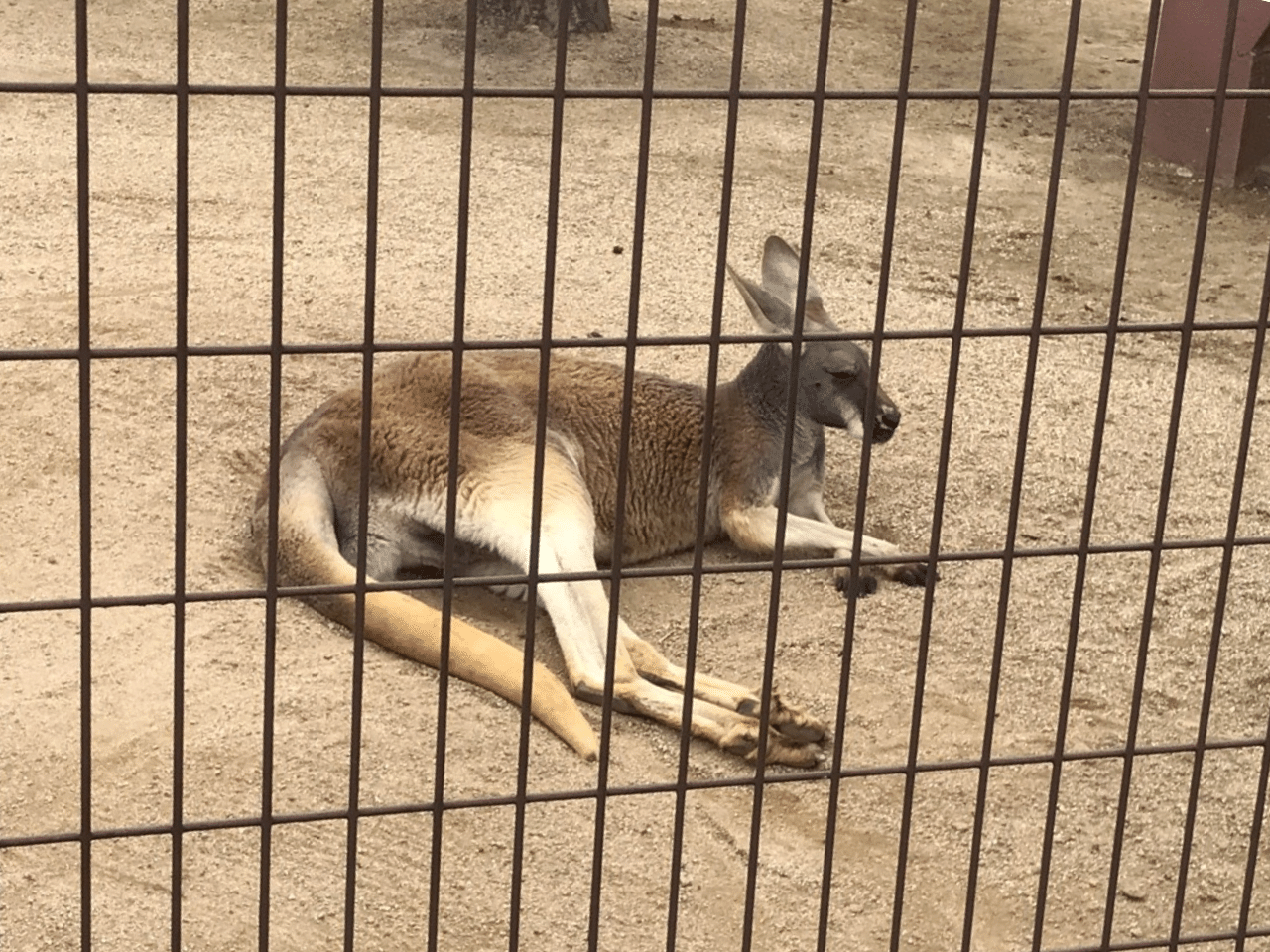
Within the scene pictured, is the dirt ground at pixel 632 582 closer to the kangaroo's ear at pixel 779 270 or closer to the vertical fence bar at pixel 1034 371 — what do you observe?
the vertical fence bar at pixel 1034 371

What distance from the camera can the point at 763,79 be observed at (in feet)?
28.8

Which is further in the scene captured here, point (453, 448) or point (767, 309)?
point (767, 309)

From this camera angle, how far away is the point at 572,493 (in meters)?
4.43

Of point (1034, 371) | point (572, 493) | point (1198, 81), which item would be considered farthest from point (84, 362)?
point (1198, 81)

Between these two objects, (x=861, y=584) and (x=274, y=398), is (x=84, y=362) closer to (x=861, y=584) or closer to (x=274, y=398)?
(x=274, y=398)

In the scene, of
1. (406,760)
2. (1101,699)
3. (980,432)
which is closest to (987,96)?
(406,760)

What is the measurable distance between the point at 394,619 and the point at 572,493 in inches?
26.8

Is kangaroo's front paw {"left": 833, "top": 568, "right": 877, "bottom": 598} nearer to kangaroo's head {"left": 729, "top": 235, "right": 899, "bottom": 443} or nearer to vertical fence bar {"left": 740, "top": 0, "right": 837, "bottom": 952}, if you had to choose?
kangaroo's head {"left": 729, "top": 235, "right": 899, "bottom": 443}

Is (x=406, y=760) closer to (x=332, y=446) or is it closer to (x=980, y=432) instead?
(x=332, y=446)

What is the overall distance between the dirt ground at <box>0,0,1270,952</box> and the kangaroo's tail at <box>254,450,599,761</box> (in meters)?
0.05

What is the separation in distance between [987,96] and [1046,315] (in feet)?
13.8

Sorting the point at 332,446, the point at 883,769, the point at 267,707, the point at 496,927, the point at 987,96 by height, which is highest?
the point at 987,96

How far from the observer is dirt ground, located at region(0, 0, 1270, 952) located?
3.32 m

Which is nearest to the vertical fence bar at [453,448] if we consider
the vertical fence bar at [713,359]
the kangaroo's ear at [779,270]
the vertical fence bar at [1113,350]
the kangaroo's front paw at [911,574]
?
the vertical fence bar at [713,359]
